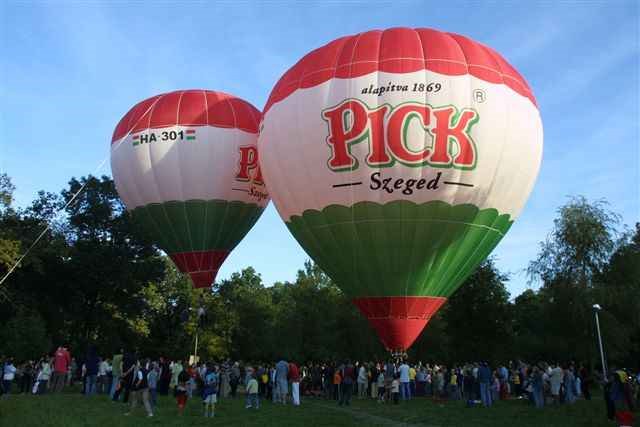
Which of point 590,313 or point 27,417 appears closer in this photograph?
point 27,417

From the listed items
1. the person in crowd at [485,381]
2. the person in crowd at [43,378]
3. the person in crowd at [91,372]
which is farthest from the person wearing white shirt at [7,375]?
the person in crowd at [485,381]

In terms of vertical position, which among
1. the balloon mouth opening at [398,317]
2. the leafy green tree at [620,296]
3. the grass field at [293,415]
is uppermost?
the leafy green tree at [620,296]

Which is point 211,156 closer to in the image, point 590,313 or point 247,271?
point 590,313

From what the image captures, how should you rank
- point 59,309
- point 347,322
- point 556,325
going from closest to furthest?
point 556,325 < point 59,309 < point 347,322

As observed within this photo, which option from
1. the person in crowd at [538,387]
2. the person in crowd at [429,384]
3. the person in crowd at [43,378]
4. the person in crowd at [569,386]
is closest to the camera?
the person in crowd at [538,387]

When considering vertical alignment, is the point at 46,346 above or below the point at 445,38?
below

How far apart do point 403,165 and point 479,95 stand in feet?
11.3

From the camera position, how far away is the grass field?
14047mm

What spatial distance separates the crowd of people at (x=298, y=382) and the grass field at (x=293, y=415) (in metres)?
0.53

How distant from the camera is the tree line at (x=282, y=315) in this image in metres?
31.2

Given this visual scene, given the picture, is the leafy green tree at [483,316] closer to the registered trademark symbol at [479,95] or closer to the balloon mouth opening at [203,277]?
the balloon mouth opening at [203,277]

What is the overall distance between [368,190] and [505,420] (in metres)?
7.47

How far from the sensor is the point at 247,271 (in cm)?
8438

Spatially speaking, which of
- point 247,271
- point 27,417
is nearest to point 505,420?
point 27,417
